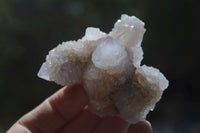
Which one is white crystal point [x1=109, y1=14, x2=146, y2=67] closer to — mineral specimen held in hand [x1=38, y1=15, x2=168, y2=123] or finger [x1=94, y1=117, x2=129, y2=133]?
mineral specimen held in hand [x1=38, y1=15, x2=168, y2=123]

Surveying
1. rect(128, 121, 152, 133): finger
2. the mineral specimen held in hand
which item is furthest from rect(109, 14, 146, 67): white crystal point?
rect(128, 121, 152, 133): finger

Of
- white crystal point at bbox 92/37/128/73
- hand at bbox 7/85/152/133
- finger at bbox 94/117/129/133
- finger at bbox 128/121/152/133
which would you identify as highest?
white crystal point at bbox 92/37/128/73

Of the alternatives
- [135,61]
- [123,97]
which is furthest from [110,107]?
[135,61]

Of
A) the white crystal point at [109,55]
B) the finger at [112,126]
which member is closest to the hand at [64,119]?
the finger at [112,126]

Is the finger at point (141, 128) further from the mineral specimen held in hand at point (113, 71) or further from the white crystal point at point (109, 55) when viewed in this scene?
the white crystal point at point (109, 55)

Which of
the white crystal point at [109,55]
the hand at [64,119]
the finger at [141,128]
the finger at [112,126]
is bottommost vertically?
the finger at [141,128]

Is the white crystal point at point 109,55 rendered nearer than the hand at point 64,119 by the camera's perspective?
Yes

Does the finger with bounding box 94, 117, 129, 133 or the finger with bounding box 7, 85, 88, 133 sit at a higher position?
the finger with bounding box 7, 85, 88, 133

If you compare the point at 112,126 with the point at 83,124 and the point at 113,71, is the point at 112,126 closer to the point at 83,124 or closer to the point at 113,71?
the point at 83,124
